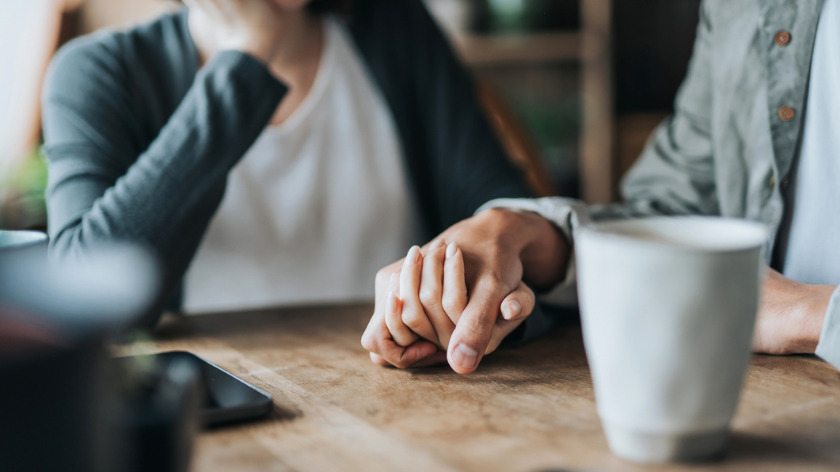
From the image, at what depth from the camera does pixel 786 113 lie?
2.56ft

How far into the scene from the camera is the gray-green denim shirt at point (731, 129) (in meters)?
0.76

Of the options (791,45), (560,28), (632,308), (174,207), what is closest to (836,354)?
(632,308)

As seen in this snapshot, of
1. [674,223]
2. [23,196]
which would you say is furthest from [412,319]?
[23,196]

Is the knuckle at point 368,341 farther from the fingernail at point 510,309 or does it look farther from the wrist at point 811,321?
the wrist at point 811,321

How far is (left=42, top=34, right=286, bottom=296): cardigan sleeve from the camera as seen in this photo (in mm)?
771

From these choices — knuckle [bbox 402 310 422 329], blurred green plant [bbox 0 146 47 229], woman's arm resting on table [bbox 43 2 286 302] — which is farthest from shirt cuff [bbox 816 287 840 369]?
blurred green plant [bbox 0 146 47 229]

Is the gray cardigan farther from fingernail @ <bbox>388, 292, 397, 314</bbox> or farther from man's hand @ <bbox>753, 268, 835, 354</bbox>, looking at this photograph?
man's hand @ <bbox>753, 268, 835, 354</bbox>

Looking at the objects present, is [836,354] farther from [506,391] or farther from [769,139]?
[769,139]

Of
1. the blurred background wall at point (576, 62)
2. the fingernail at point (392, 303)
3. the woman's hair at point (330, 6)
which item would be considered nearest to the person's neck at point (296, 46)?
the woman's hair at point (330, 6)

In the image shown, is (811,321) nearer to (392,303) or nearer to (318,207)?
(392,303)

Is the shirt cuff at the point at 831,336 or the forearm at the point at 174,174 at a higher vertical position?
the forearm at the point at 174,174

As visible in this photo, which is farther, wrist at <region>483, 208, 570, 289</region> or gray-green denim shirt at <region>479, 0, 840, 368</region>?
gray-green denim shirt at <region>479, 0, 840, 368</region>

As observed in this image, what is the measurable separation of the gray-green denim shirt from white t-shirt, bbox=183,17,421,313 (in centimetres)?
45

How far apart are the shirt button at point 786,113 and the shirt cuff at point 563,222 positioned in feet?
0.84
